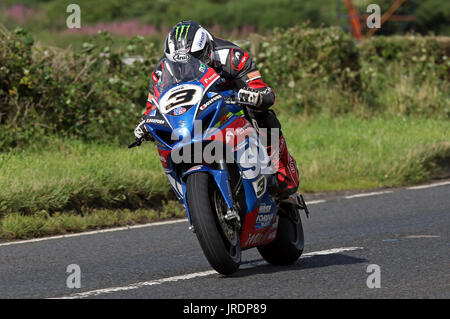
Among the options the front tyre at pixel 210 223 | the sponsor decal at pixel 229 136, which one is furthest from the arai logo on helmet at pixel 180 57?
the front tyre at pixel 210 223

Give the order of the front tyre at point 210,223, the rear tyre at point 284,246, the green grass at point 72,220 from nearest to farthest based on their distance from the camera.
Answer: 1. the front tyre at point 210,223
2. the rear tyre at point 284,246
3. the green grass at point 72,220

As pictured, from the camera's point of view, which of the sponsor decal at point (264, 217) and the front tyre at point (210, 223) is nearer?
the front tyre at point (210, 223)

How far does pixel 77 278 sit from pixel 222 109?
1634mm

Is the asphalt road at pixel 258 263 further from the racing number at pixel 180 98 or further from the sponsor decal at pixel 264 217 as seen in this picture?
the racing number at pixel 180 98

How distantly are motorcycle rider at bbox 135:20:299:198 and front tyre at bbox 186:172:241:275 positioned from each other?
69cm

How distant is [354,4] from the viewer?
3862 centimetres

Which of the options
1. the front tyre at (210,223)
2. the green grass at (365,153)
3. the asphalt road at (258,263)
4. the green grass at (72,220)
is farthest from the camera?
the green grass at (365,153)

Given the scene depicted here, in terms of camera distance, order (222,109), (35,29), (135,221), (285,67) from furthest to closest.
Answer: (35,29)
(285,67)
(135,221)
(222,109)

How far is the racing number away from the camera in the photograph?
20.8ft

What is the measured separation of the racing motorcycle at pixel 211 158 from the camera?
6234 millimetres

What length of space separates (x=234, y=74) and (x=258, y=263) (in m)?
1.59

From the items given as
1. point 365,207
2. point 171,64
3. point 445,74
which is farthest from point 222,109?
point 445,74

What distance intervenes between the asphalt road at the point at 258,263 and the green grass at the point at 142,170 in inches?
20.6
